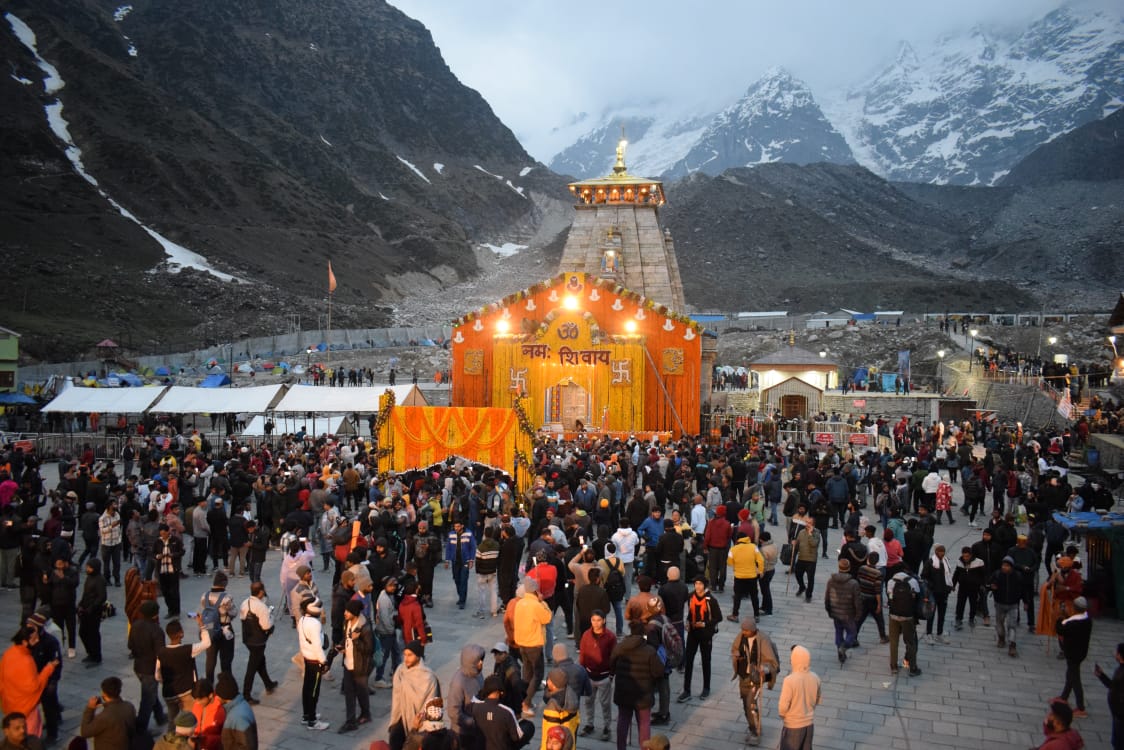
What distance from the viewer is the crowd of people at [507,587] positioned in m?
6.83

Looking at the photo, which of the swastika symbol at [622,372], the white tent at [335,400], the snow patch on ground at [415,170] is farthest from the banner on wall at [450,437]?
the snow patch on ground at [415,170]

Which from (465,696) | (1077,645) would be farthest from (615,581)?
(1077,645)

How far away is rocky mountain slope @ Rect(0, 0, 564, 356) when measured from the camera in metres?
67.3

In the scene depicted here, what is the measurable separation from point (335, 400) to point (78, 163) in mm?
79498

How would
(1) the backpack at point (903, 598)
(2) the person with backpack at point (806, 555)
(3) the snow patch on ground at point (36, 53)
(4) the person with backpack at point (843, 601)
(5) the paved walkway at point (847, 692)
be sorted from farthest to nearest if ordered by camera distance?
(3) the snow patch on ground at point (36, 53) → (2) the person with backpack at point (806, 555) → (4) the person with backpack at point (843, 601) → (1) the backpack at point (903, 598) → (5) the paved walkway at point (847, 692)

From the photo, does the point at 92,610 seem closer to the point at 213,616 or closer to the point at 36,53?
the point at 213,616

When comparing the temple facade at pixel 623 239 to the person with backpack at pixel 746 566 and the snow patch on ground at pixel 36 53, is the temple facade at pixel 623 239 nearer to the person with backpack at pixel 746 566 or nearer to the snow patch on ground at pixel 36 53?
the person with backpack at pixel 746 566

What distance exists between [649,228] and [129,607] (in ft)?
97.8

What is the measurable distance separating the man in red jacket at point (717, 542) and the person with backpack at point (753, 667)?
13.3 ft

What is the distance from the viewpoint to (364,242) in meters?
105

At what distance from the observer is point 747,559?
10727 millimetres

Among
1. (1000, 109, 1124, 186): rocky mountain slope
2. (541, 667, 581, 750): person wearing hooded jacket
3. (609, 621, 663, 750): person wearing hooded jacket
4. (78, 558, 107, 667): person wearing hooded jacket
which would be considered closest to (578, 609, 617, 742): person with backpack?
(609, 621, 663, 750): person wearing hooded jacket

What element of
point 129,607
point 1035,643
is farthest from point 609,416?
point 129,607

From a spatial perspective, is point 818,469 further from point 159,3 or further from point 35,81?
point 159,3
